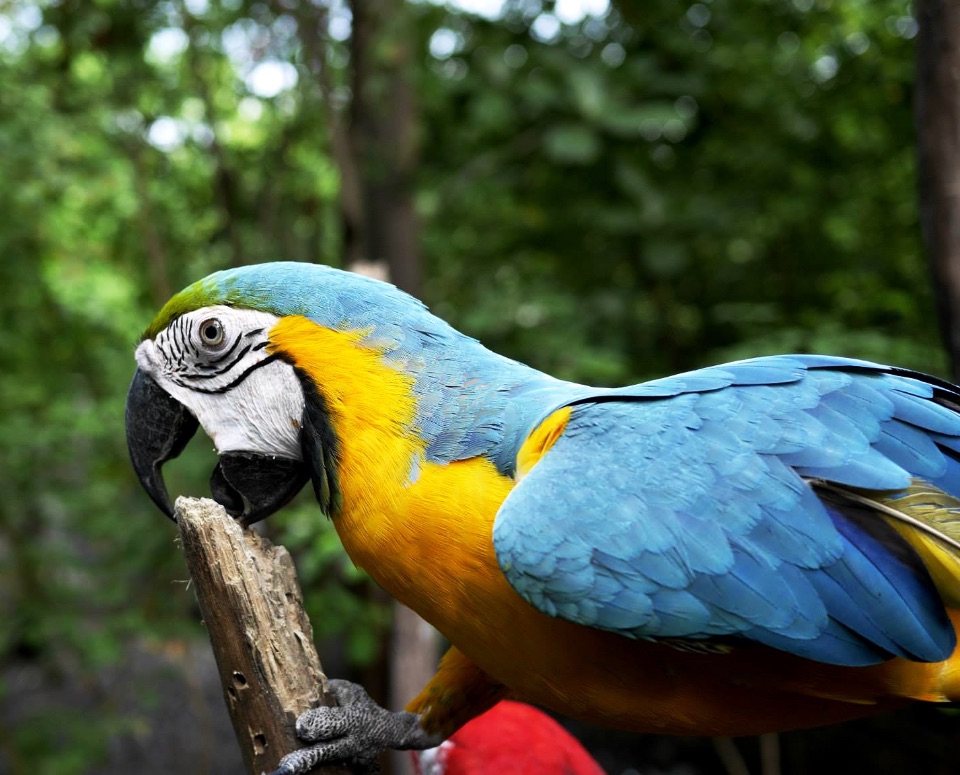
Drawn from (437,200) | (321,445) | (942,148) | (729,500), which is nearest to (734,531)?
(729,500)

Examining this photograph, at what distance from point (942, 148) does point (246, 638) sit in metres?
2.03

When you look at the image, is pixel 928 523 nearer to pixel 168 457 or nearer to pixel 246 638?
pixel 246 638

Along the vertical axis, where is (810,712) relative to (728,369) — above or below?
below

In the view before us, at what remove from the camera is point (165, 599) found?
14.4 feet

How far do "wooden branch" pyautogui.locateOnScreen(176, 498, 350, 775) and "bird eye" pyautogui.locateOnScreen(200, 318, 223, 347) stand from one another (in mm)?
263

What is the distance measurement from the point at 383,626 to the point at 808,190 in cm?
277

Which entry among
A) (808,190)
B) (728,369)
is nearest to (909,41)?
(808,190)

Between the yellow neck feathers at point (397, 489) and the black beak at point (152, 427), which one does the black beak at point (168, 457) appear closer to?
the black beak at point (152, 427)

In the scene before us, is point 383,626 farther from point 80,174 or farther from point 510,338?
point 80,174

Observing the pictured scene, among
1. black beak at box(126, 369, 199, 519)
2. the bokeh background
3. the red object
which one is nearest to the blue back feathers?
black beak at box(126, 369, 199, 519)

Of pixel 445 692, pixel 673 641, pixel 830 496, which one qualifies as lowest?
pixel 445 692

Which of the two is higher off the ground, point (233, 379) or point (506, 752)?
point (233, 379)

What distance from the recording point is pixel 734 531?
1136 mm

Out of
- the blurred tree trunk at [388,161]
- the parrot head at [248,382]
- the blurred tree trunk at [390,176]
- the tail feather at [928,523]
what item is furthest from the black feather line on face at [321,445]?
the blurred tree trunk at [388,161]
